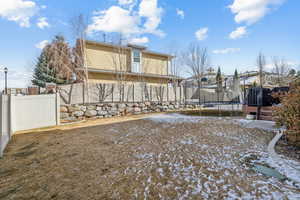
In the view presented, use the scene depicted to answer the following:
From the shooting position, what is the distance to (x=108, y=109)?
9172 millimetres

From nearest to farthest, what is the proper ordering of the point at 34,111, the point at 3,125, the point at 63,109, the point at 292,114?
1. the point at 292,114
2. the point at 3,125
3. the point at 34,111
4. the point at 63,109

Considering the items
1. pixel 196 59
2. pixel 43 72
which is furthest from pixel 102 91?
pixel 196 59

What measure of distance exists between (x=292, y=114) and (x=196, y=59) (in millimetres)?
17699

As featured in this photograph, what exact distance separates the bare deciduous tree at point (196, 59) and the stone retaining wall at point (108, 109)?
9796mm

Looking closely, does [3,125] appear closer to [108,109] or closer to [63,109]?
[63,109]

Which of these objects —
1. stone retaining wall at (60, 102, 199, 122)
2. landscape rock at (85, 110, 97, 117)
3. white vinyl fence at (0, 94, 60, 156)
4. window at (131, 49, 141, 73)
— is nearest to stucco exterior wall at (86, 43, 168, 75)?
window at (131, 49, 141, 73)

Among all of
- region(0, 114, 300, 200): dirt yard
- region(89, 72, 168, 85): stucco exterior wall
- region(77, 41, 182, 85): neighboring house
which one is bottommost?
region(0, 114, 300, 200): dirt yard

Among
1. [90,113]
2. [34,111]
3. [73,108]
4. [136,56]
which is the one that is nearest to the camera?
[34,111]

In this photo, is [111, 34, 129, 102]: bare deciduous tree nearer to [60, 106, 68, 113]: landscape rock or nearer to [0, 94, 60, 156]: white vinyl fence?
[60, 106, 68, 113]: landscape rock

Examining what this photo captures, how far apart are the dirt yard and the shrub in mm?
614

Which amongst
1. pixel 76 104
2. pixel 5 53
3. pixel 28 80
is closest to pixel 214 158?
pixel 76 104

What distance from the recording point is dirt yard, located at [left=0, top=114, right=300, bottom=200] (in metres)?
1.96

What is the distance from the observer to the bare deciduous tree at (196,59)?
1967 cm

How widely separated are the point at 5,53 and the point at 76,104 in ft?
29.6
